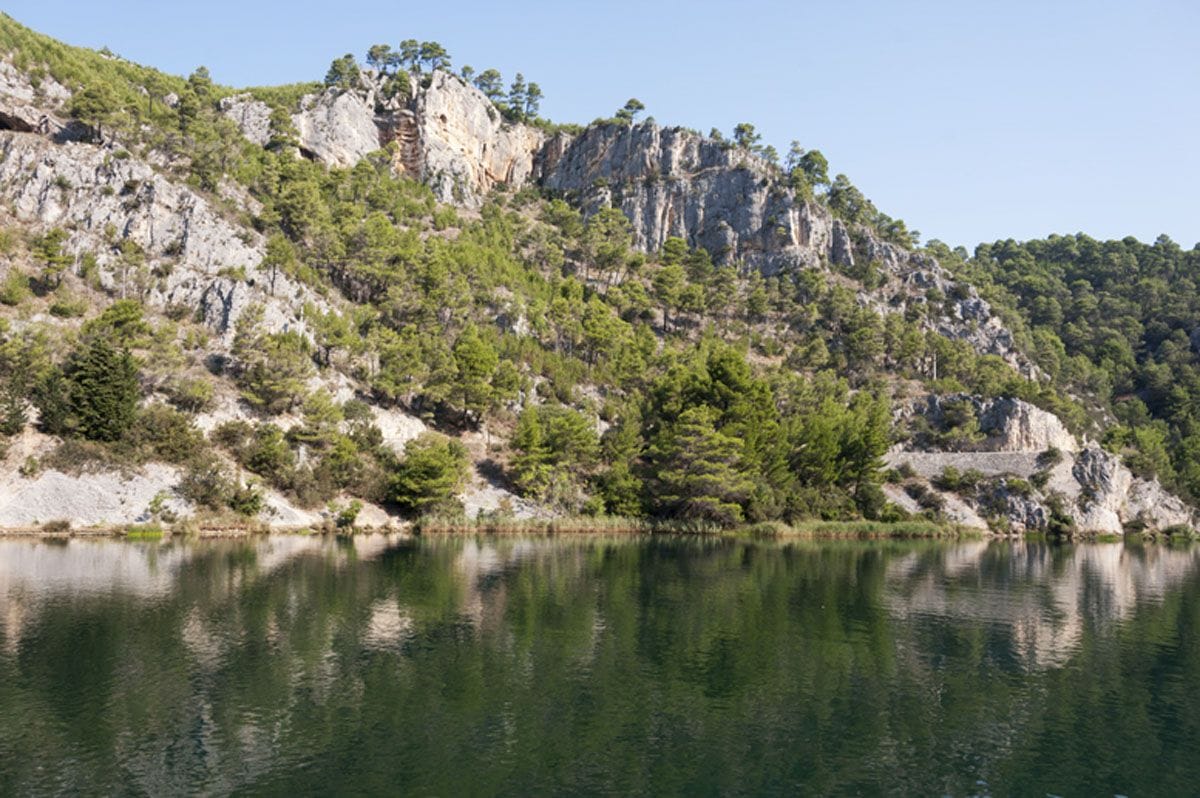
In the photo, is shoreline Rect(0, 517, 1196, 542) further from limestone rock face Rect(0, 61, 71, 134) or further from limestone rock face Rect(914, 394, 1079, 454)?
limestone rock face Rect(0, 61, 71, 134)

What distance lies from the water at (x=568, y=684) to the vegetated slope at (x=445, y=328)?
29223mm

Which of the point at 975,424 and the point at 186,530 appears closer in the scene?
the point at 186,530

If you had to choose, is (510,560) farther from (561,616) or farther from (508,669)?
(508,669)

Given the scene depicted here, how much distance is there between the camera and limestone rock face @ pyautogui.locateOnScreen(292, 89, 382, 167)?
5758 inches

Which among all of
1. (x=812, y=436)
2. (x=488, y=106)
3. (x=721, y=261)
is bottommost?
(x=812, y=436)

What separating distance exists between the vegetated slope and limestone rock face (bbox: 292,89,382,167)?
639 millimetres

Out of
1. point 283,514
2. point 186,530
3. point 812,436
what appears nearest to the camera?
point 186,530

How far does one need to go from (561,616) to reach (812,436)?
70072mm

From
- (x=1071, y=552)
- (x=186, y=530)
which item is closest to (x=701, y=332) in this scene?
(x=1071, y=552)

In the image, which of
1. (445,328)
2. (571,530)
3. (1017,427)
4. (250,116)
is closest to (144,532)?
(571,530)

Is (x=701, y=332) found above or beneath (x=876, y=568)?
above

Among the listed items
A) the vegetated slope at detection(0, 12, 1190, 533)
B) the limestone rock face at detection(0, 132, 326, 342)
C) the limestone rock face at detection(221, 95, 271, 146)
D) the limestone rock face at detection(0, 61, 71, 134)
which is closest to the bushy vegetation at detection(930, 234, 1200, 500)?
the vegetated slope at detection(0, 12, 1190, 533)

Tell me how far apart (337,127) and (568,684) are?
144610mm

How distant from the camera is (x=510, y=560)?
56594 millimetres
